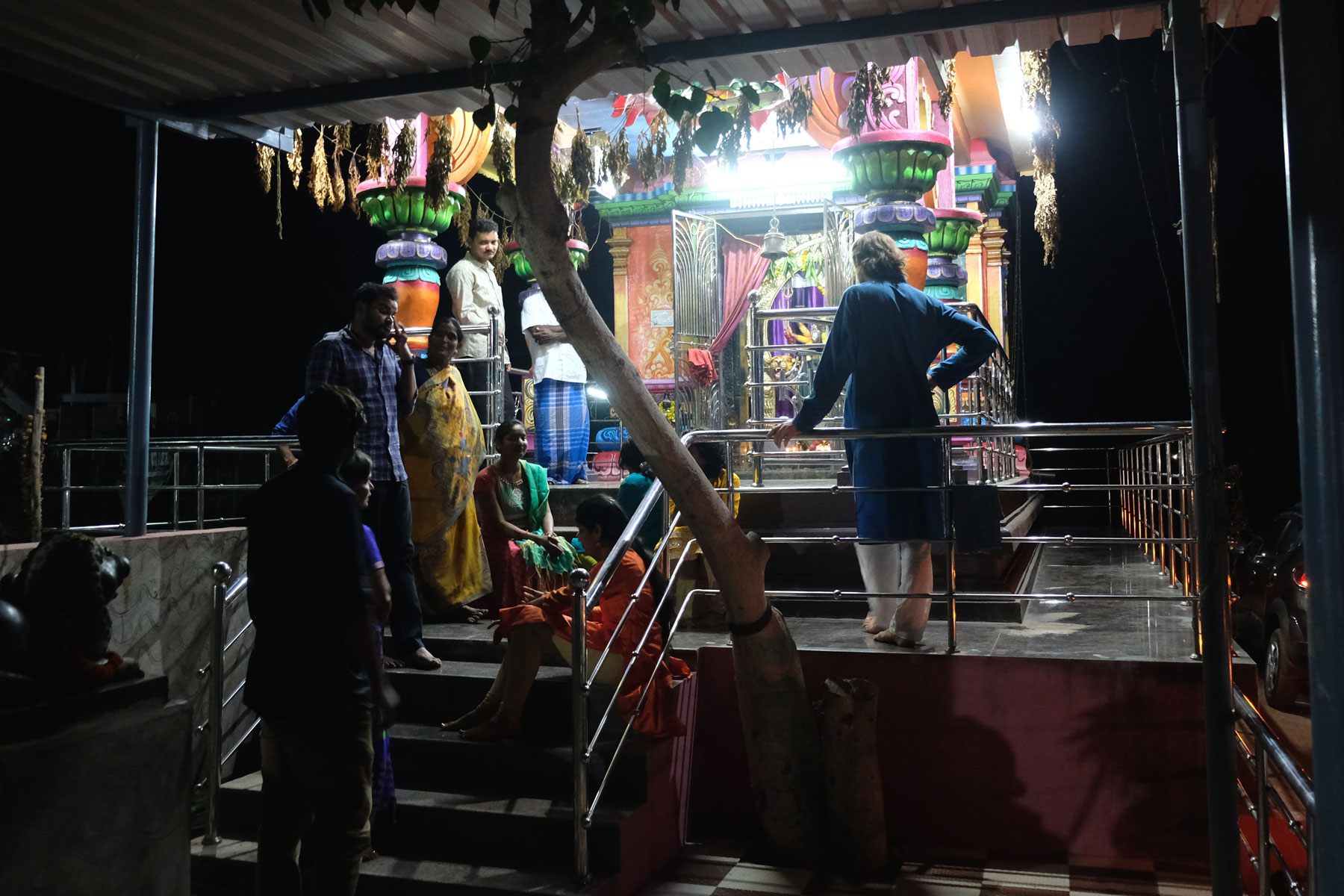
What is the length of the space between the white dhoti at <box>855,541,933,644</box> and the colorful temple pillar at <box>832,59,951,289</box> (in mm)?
4639

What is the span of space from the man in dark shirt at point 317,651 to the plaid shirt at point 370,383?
5.95 ft

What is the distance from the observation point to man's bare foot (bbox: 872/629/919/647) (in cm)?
489

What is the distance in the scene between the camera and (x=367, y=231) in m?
15.6

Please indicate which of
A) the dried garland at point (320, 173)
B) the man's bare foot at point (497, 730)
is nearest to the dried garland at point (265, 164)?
the dried garland at point (320, 173)

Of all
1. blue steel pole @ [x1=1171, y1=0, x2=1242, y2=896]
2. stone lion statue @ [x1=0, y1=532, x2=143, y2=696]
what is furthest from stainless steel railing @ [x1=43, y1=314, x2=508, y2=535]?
blue steel pole @ [x1=1171, y1=0, x2=1242, y2=896]

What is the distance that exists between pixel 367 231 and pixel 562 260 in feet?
42.3

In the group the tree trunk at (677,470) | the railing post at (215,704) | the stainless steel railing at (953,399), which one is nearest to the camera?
the tree trunk at (677,470)

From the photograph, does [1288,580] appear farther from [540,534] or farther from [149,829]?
[149,829]

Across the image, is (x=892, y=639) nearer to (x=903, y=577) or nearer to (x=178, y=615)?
(x=903, y=577)

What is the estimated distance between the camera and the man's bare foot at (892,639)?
4.89 metres

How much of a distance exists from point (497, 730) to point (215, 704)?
1194 millimetres

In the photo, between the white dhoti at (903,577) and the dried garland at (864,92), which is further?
the white dhoti at (903,577)

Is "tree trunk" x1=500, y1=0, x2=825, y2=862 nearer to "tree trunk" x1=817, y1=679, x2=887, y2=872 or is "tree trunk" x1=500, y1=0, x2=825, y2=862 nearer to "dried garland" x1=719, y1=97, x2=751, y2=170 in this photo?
"tree trunk" x1=817, y1=679, x2=887, y2=872

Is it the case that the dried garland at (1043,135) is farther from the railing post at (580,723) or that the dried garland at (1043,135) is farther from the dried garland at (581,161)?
the railing post at (580,723)
